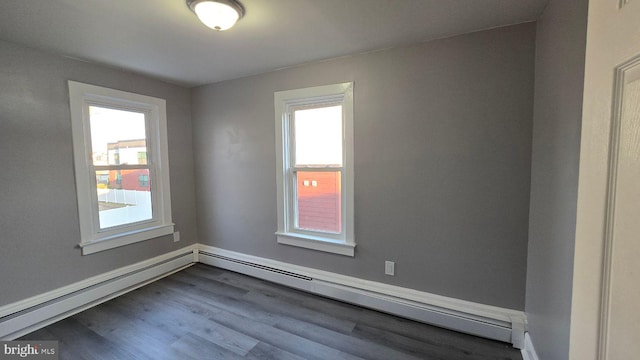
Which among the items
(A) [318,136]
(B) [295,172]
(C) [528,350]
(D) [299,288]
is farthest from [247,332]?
(C) [528,350]

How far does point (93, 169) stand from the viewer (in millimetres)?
2572

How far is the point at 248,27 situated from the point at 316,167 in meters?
1.38

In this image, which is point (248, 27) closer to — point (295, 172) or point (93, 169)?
point (295, 172)

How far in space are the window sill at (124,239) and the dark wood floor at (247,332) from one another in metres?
0.54

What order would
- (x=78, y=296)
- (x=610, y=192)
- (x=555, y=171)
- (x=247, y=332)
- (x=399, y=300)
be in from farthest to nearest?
(x=78, y=296) → (x=399, y=300) → (x=247, y=332) → (x=555, y=171) → (x=610, y=192)

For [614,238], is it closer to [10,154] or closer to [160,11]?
[160,11]

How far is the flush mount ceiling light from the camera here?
1.52 m

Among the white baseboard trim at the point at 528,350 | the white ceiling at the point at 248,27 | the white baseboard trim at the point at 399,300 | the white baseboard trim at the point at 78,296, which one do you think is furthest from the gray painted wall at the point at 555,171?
the white baseboard trim at the point at 78,296

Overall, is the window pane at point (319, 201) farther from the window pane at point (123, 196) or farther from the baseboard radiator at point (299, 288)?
the window pane at point (123, 196)

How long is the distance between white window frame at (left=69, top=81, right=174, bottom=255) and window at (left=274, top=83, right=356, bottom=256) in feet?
4.87

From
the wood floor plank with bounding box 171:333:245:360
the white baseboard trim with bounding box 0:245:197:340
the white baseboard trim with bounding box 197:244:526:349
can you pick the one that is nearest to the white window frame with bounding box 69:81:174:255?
the white baseboard trim with bounding box 0:245:197:340

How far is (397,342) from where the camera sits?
1.97 meters

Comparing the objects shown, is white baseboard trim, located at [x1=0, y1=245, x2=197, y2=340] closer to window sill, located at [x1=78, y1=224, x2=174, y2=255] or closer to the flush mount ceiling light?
window sill, located at [x1=78, y1=224, x2=174, y2=255]

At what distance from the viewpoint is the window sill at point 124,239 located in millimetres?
2527
